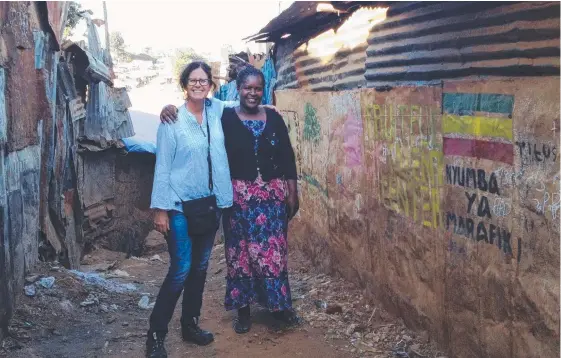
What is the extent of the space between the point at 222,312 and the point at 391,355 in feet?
4.99

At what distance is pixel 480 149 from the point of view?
3014mm

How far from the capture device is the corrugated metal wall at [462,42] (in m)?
2.58

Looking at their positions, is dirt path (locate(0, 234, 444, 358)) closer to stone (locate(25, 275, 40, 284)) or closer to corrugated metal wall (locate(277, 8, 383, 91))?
stone (locate(25, 275, 40, 284))

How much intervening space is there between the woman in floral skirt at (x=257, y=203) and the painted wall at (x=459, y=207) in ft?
2.48

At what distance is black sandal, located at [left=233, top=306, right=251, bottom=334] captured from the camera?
414 cm

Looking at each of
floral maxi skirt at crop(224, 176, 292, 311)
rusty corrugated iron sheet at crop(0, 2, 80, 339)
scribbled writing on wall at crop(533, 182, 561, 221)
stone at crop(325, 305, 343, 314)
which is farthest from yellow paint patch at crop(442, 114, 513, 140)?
rusty corrugated iron sheet at crop(0, 2, 80, 339)

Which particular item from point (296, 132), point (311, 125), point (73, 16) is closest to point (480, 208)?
point (311, 125)

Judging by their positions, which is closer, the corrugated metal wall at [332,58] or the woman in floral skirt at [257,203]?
the woman in floral skirt at [257,203]

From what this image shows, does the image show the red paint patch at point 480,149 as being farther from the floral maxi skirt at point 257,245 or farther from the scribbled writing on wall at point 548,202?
the floral maxi skirt at point 257,245

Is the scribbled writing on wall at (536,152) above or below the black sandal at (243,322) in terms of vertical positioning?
above

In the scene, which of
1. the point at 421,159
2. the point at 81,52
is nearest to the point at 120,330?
the point at 421,159

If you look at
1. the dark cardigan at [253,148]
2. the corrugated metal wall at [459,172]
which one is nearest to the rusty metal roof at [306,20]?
the corrugated metal wall at [459,172]

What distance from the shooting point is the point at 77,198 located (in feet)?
26.8

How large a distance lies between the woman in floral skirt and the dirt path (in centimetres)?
24
